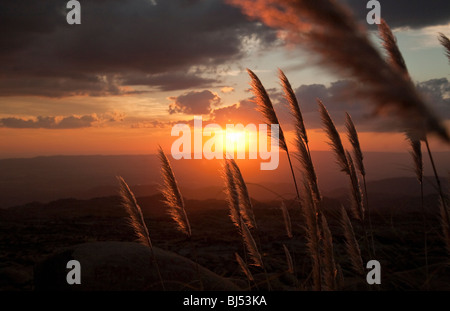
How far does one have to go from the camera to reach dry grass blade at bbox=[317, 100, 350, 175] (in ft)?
7.82

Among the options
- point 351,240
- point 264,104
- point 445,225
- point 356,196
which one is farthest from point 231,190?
point 445,225

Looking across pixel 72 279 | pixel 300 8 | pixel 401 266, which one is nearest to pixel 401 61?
pixel 300 8

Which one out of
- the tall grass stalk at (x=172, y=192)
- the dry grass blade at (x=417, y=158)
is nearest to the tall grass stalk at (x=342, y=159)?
the dry grass blade at (x=417, y=158)

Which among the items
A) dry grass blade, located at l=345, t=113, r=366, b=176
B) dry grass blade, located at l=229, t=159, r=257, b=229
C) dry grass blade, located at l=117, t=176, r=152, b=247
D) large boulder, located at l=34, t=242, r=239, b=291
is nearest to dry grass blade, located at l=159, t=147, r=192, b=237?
dry grass blade, located at l=117, t=176, r=152, b=247

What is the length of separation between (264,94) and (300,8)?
1035mm

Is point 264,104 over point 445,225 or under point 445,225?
over

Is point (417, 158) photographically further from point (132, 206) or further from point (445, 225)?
point (132, 206)

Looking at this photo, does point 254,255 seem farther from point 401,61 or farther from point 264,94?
point 401,61

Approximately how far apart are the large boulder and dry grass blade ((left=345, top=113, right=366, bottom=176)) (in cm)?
144

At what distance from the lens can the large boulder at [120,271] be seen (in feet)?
8.87

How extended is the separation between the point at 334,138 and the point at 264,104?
21.8 inches

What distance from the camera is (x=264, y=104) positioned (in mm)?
2264

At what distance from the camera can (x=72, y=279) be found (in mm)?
2805

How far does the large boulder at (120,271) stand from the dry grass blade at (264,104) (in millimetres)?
1171
